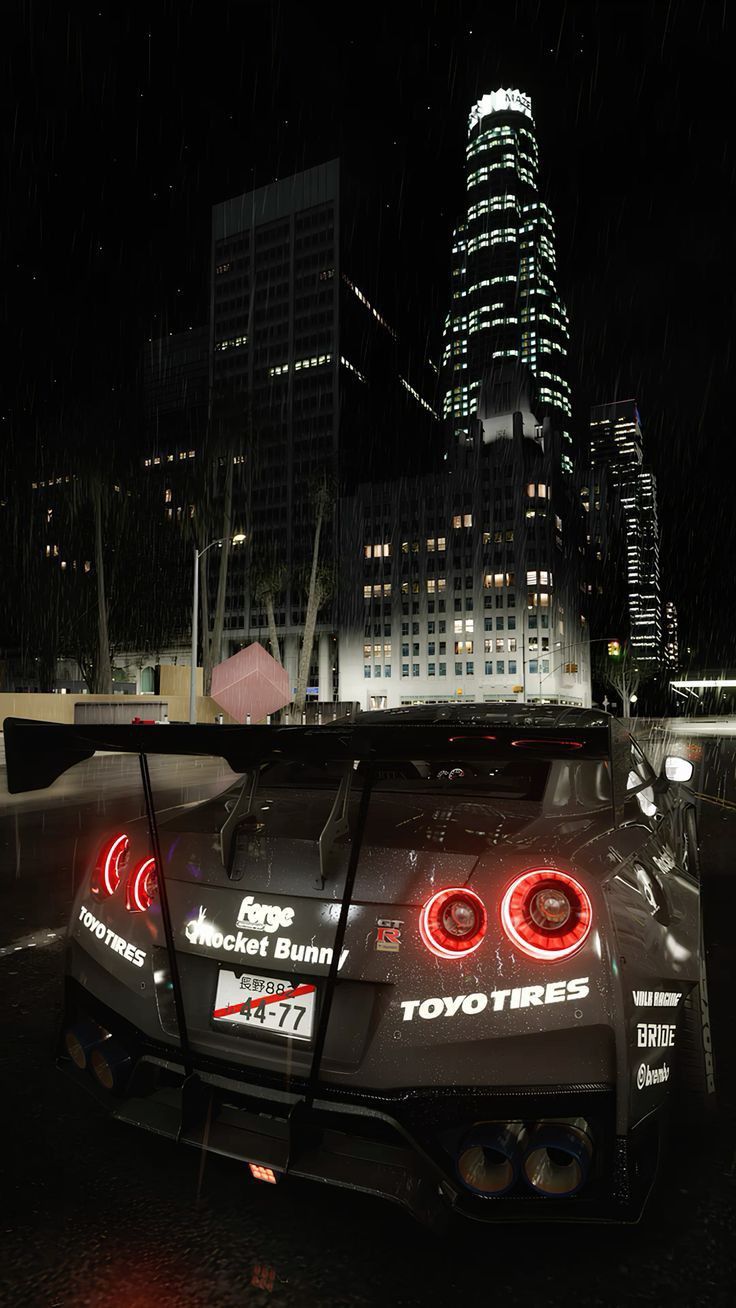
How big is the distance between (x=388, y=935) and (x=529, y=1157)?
0.63 meters

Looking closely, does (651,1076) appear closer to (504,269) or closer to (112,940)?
(112,940)

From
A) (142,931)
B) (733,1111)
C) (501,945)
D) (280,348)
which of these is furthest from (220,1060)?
(280,348)

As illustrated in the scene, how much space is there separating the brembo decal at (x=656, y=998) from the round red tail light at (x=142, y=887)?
1.48m

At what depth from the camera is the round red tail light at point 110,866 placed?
2629 millimetres

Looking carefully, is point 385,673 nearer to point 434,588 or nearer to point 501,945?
point 434,588

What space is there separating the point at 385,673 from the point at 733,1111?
4732 inches

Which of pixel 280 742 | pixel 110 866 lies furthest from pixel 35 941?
pixel 280 742

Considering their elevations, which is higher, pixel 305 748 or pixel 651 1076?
pixel 305 748

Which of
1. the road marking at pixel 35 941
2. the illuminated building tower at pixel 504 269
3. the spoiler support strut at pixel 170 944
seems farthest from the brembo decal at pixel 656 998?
the illuminated building tower at pixel 504 269

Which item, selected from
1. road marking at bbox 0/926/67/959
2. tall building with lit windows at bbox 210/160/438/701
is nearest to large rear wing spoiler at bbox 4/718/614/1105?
road marking at bbox 0/926/67/959

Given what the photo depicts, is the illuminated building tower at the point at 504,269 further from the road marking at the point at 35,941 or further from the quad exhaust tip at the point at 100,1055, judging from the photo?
the quad exhaust tip at the point at 100,1055

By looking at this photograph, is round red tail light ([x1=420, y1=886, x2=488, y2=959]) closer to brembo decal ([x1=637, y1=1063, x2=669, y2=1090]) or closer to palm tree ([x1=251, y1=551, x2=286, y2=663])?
brembo decal ([x1=637, y1=1063, x2=669, y2=1090])

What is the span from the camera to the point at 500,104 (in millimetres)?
180875

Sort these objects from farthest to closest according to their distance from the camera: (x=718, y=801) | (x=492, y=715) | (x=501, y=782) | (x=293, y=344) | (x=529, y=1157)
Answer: (x=293, y=344) < (x=718, y=801) < (x=492, y=715) < (x=501, y=782) < (x=529, y=1157)
